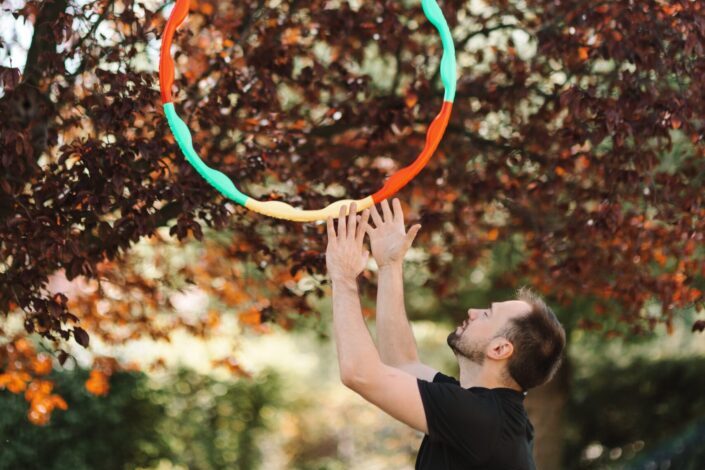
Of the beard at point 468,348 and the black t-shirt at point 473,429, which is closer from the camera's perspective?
the black t-shirt at point 473,429

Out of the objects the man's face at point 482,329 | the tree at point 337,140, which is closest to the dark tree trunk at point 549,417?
the tree at point 337,140

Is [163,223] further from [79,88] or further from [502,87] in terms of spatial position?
[502,87]

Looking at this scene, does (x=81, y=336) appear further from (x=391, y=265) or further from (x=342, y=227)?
(x=342, y=227)

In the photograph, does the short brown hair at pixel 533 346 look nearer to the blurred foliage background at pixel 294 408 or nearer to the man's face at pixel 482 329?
the man's face at pixel 482 329

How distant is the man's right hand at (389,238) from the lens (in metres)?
3.49

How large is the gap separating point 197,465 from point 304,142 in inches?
170

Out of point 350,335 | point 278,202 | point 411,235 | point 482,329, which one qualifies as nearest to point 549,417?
point 278,202

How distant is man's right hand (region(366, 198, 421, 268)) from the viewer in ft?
11.5

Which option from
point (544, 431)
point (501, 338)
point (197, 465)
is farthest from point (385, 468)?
point (501, 338)

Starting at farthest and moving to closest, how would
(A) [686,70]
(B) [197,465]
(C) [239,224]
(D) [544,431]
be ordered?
1. (D) [544,431]
2. (B) [197,465]
3. (C) [239,224]
4. (A) [686,70]

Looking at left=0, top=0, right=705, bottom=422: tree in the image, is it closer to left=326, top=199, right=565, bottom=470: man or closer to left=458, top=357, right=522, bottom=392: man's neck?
left=326, top=199, right=565, bottom=470: man

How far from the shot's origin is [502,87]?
6.71 metres

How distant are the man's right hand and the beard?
318mm

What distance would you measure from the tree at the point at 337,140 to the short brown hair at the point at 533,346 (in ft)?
7.29
